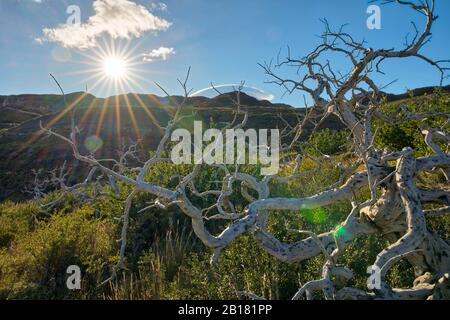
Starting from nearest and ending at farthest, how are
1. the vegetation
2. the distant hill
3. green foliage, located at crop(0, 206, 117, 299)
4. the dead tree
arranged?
the dead tree
the vegetation
green foliage, located at crop(0, 206, 117, 299)
the distant hill

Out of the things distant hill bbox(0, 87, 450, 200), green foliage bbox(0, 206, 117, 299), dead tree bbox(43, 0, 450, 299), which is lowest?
green foliage bbox(0, 206, 117, 299)

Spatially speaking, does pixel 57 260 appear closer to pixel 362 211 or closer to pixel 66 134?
pixel 362 211

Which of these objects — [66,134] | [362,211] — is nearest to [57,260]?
[362,211]

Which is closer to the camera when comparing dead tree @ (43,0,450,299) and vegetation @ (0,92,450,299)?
dead tree @ (43,0,450,299)

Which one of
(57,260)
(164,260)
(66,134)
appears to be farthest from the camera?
(66,134)

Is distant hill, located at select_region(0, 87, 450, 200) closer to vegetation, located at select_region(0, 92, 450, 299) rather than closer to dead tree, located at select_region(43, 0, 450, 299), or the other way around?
vegetation, located at select_region(0, 92, 450, 299)

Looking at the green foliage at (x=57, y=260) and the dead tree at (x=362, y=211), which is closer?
the dead tree at (x=362, y=211)

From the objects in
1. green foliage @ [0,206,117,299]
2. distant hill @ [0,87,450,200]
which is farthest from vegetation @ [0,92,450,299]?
distant hill @ [0,87,450,200]

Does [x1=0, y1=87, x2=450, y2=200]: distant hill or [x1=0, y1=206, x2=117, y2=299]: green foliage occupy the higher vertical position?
[x1=0, y1=87, x2=450, y2=200]: distant hill

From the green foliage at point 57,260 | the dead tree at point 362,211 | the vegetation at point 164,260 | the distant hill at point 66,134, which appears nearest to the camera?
the dead tree at point 362,211

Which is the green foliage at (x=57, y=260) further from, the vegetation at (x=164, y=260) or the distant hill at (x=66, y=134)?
the distant hill at (x=66, y=134)

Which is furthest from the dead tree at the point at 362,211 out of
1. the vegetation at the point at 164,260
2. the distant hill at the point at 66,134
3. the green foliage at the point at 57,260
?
the distant hill at the point at 66,134

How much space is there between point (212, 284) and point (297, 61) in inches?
129

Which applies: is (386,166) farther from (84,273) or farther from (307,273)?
(84,273)
